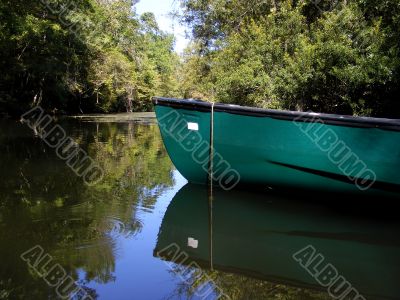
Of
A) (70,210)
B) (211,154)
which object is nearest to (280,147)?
(211,154)

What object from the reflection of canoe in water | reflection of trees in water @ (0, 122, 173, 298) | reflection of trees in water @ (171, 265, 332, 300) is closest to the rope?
the reflection of canoe in water

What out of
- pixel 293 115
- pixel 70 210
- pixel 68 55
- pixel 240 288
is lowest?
pixel 240 288

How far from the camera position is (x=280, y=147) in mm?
5289

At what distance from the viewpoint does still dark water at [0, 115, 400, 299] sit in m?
3.00

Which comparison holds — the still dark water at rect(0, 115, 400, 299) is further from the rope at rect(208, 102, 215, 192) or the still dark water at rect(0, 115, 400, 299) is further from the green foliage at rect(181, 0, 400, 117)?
the green foliage at rect(181, 0, 400, 117)

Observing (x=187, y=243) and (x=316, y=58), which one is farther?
(x=316, y=58)

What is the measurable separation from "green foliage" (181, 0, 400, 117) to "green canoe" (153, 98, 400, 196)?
3451 mm

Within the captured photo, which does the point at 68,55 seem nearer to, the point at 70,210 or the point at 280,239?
the point at 70,210

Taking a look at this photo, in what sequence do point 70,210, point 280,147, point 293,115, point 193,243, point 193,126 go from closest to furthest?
1. point 193,243
2. point 70,210
3. point 293,115
4. point 280,147
5. point 193,126

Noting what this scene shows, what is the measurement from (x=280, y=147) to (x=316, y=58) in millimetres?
4819

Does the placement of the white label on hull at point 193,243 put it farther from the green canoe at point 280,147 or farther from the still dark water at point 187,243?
the green canoe at point 280,147

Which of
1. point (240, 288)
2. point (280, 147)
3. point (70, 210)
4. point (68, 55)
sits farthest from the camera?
point (68, 55)

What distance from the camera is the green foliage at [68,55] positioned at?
19430 millimetres

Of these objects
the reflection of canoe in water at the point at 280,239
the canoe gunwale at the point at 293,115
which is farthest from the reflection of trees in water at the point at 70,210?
the canoe gunwale at the point at 293,115
